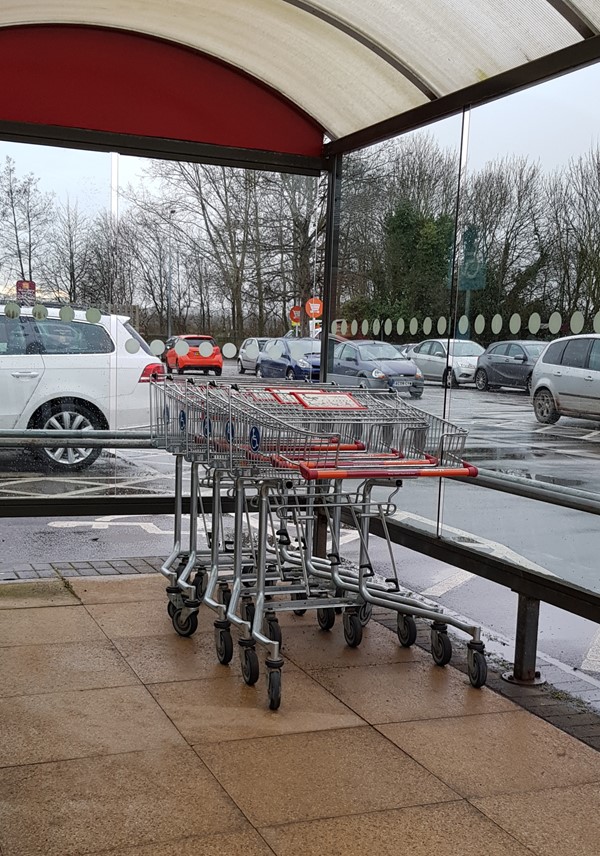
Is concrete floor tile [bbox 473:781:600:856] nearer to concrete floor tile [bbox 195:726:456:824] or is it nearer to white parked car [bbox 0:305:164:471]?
concrete floor tile [bbox 195:726:456:824]

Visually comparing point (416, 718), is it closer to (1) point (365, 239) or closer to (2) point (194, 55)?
(1) point (365, 239)

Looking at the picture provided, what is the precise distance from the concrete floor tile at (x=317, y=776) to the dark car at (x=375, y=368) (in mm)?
2990

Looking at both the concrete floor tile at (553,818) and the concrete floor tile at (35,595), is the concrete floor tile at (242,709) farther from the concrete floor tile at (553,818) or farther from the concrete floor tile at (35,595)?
the concrete floor tile at (35,595)

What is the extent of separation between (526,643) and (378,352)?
2.75 meters

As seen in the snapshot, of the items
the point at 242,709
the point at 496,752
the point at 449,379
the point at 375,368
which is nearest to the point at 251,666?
the point at 242,709

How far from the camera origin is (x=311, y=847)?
3758 millimetres

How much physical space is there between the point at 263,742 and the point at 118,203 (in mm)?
4588

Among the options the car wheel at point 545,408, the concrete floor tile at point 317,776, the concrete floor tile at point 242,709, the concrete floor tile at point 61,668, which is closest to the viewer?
the concrete floor tile at point 317,776

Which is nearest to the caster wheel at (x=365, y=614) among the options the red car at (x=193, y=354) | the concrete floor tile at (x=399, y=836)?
the concrete floor tile at (x=399, y=836)

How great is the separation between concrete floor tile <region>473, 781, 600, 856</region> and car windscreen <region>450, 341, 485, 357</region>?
287 cm

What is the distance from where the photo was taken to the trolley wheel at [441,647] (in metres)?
5.89

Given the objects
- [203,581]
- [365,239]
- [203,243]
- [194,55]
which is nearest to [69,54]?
[194,55]

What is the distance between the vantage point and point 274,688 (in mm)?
5117

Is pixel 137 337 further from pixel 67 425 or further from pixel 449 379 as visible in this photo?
pixel 449 379
